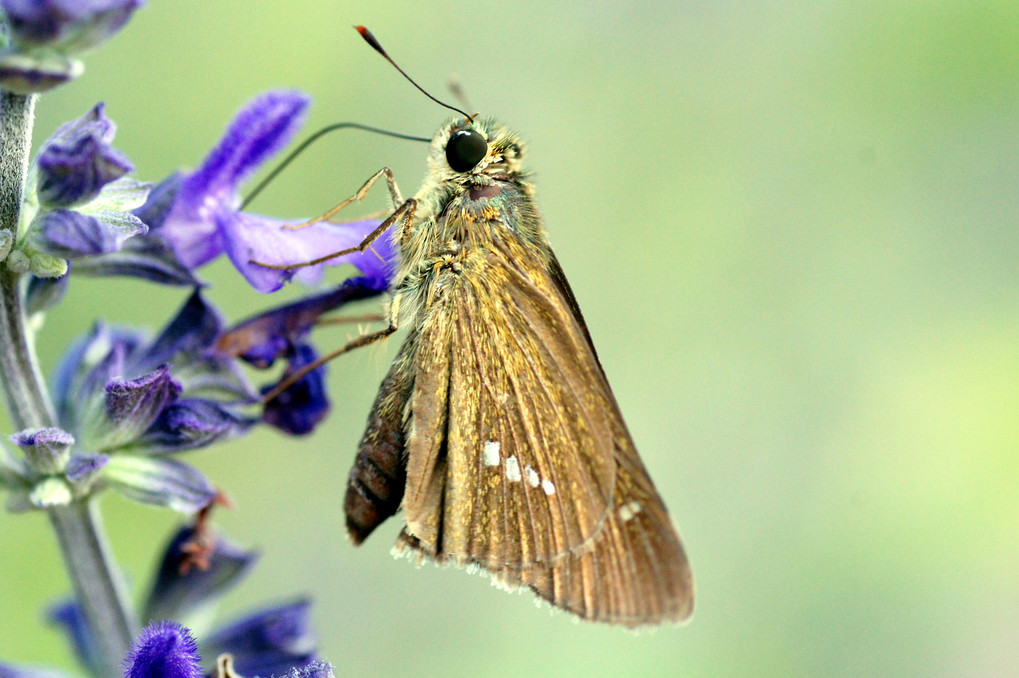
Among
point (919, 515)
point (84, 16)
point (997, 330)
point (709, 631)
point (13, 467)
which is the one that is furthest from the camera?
point (997, 330)

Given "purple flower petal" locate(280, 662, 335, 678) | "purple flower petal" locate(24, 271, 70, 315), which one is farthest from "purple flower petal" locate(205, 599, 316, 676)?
"purple flower petal" locate(24, 271, 70, 315)

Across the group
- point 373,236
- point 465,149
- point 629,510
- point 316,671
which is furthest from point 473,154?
point 316,671

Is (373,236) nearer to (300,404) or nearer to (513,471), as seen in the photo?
(300,404)

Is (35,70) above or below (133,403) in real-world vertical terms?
above

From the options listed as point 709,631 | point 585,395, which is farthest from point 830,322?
point 585,395

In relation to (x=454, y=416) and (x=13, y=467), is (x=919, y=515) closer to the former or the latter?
(x=454, y=416)

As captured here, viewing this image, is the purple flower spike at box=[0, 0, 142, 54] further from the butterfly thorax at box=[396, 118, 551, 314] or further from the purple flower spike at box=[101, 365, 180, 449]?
the butterfly thorax at box=[396, 118, 551, 314]
